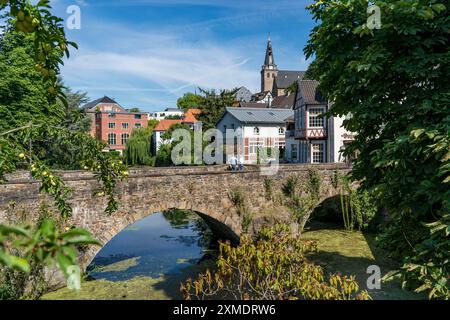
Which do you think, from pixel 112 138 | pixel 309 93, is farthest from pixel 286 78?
pixel 309 93

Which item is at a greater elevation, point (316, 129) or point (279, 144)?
point (316, 129)

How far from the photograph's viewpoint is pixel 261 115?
1657 inches

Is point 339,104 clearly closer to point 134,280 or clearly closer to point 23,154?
point 23,154

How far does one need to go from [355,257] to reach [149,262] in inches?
379

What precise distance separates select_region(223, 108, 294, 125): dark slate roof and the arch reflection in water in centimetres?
1769

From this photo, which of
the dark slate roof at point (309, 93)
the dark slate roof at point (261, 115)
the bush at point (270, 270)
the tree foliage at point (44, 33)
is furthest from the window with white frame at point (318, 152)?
the tree foliage at point (44, 33)

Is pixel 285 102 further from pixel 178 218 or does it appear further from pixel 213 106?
pixel 178 218

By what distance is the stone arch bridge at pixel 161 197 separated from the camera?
39.5ft

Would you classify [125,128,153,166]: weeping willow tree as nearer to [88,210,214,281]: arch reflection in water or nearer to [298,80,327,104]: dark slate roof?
[88,210,214,281]: arch reflection in water

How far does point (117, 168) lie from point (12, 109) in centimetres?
2565

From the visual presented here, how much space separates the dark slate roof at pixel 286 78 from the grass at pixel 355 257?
7106 centimetres

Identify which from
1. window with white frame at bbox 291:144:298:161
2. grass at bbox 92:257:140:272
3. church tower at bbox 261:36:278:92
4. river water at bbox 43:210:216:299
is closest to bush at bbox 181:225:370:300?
river water at bbox 43:210:216:299

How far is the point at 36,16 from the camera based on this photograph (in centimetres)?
248

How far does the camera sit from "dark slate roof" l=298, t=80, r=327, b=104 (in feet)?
107
